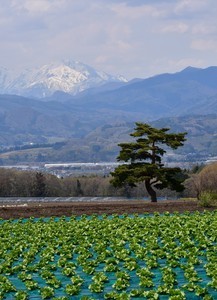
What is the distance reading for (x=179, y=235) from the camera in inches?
877

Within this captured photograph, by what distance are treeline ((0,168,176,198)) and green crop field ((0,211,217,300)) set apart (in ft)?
209

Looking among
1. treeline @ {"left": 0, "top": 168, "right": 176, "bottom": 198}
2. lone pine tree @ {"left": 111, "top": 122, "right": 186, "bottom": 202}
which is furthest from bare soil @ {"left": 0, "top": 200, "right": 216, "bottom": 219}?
treeline @ {"left": 0, "top": 168, "right": 176, "bottom": 198}

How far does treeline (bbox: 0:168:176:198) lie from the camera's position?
90.7 m

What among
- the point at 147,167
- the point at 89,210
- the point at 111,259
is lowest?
the point at 111,259

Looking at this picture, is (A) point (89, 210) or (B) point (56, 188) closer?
(A) point (89, 210)

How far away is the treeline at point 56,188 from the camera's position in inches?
3570

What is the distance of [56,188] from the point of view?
9938 cm

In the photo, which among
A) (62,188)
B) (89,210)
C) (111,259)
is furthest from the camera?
(62,188)

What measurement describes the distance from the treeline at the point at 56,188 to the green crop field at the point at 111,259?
6366cm

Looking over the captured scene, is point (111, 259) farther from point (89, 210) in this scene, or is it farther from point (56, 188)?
point (56, 188)

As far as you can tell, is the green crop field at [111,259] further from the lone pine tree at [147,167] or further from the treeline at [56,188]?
the treeline at [56,188]

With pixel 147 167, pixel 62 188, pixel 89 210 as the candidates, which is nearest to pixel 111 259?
pixel 89 210

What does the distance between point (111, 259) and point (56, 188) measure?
8124 cm

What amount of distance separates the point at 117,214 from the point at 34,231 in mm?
6145
